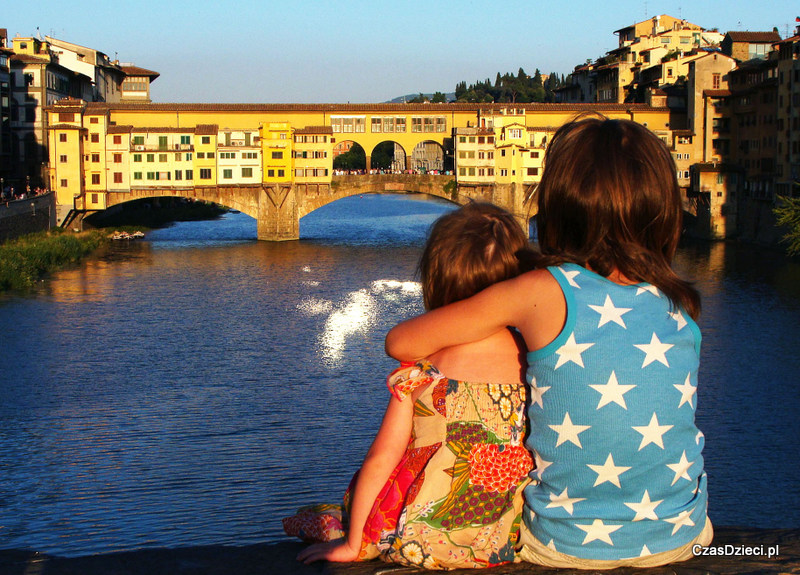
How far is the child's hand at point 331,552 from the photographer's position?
94.0 inches

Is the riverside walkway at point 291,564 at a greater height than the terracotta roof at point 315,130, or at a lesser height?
lesser

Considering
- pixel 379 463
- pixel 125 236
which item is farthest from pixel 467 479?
pixel 125 236

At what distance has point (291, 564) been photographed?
8.26 feet

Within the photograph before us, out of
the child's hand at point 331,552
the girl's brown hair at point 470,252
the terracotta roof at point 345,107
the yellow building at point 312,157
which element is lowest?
the child's hand at point 331,552

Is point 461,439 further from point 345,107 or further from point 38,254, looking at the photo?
point 345,107

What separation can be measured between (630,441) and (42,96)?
136 feet

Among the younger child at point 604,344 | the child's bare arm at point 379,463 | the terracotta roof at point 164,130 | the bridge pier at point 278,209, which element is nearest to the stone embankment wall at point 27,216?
the terracotta roof at point 164,130

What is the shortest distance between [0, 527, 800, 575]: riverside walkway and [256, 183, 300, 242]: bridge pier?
31.7 m

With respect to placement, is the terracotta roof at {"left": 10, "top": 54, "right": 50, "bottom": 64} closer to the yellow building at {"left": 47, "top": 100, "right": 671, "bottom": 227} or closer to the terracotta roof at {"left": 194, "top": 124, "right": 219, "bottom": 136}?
the yellow building at {"left": 47, "top": 100, "right": 671, "bottom": 227}

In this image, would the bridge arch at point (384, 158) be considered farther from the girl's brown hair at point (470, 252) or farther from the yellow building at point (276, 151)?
the girl's brown hair at point (470, 252)

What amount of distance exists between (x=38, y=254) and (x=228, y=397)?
14323 millimetres

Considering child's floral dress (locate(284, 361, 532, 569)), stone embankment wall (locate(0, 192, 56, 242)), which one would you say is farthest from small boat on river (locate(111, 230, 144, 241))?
child's floral dress (locate(284, 361, 532, 569))

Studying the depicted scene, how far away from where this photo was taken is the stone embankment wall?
82.5 ft

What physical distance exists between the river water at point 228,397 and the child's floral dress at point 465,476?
5.19 metres
